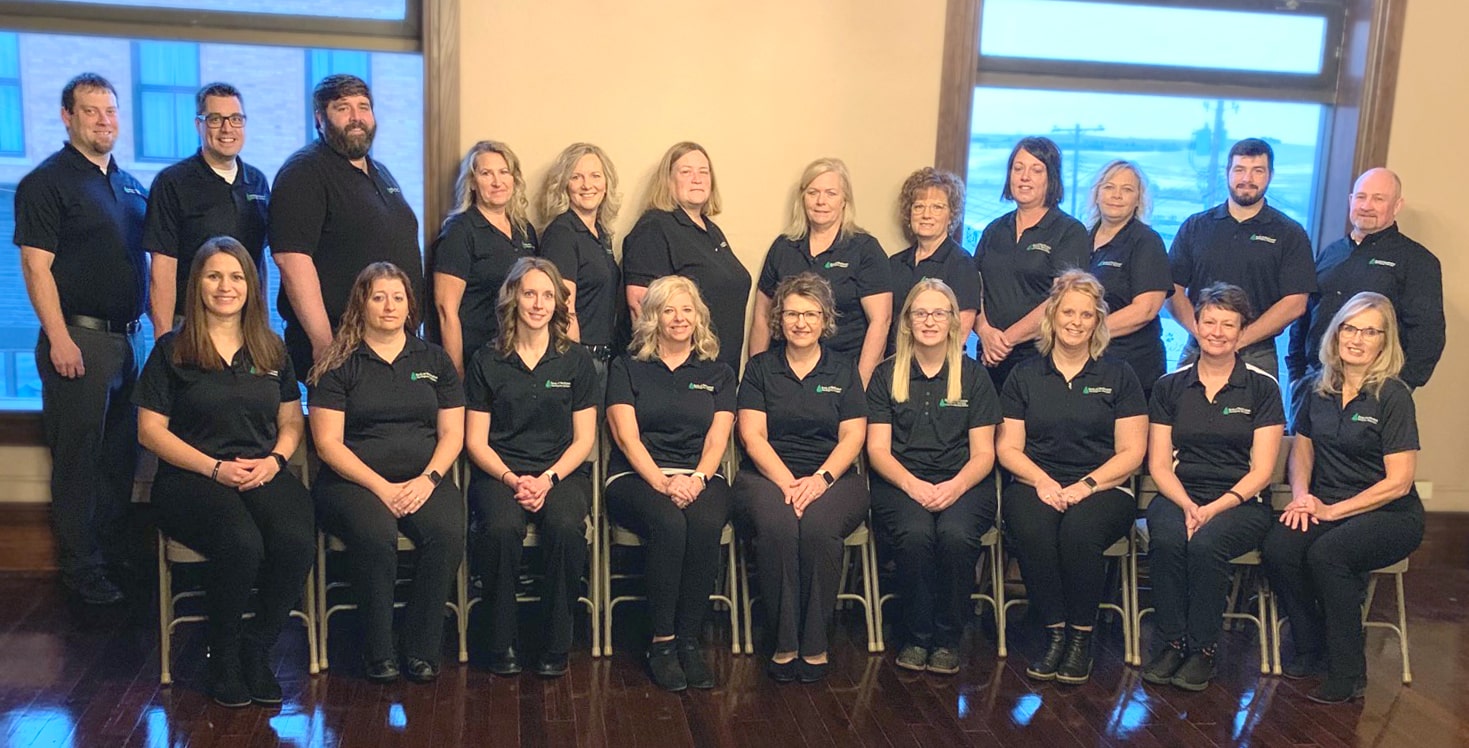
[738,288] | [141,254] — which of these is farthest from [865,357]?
[141,254]

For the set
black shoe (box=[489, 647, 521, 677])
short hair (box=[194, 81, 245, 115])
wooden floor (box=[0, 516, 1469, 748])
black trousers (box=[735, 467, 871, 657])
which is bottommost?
wooden floor (box=[0, 516, 1469, 748])

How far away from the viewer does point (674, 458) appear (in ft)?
12.9

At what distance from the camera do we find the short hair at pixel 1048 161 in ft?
14.2

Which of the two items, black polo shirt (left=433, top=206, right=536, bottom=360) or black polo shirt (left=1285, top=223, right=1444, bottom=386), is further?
black polo shirt (left=1285, top=223, right=1444, bottom=386)

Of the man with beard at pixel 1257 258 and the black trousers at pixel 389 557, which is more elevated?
the man with beard at pixel 1257 258

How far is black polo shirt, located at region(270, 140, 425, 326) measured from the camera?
3.80 metres

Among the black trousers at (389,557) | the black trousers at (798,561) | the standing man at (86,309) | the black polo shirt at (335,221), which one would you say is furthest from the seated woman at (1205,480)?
the standing man at (86,309)

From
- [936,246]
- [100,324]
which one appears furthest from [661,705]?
[100,324]

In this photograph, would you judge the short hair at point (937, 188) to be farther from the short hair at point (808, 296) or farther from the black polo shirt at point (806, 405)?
the black polo shirt at point (806, 405)

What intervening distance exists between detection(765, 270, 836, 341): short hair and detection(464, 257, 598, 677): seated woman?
622 mm

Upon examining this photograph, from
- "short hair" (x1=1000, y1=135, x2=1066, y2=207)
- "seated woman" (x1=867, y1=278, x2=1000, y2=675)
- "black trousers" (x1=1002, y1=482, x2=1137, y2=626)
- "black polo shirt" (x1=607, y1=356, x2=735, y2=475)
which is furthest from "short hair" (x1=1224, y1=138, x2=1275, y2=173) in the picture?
"black polo shirt" (x1=607, y1=356, x2=735, y2=475)

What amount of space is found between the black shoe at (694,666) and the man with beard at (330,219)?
143 centimetres

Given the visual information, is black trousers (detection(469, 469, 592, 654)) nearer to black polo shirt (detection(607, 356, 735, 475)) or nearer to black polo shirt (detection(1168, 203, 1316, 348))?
black polo shirt (detection(607, 356, 735, 475))

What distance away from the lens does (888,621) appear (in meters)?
4.30
